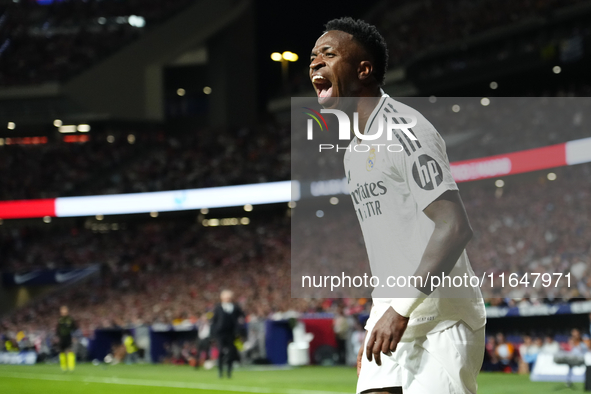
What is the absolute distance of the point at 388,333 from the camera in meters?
2.77

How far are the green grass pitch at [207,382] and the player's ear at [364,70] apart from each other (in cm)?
946

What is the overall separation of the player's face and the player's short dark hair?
0.09 feet

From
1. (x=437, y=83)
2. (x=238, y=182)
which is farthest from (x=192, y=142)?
(x=437, y=83)

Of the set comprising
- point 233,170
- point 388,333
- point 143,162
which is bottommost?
point 388,333

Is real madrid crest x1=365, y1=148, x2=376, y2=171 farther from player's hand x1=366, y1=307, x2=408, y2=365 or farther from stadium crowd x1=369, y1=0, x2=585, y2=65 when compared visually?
stadium crowd x1=369, y1=0, x2=585, y2=65

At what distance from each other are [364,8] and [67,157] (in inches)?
699

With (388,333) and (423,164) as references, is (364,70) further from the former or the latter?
(388,333)

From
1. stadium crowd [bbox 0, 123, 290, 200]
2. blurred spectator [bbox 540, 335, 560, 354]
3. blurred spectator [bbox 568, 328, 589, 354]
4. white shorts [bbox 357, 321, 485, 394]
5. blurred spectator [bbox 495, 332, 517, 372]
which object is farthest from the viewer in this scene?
stadium crowd [bbox 0, 123, 290, 200]

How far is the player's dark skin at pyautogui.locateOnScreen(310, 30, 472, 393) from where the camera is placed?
2697mm

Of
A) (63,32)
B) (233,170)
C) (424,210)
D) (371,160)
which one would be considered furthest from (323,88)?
(63,32)

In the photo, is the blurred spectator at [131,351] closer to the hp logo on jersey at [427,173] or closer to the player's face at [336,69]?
the player's face at [336,69]

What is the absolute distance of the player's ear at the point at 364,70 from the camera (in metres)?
3.00

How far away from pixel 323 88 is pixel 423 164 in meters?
0.53

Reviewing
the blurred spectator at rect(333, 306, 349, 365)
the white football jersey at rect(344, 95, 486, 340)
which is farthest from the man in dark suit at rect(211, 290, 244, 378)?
the white football jersey at rect(344, 95, 486, 340)
